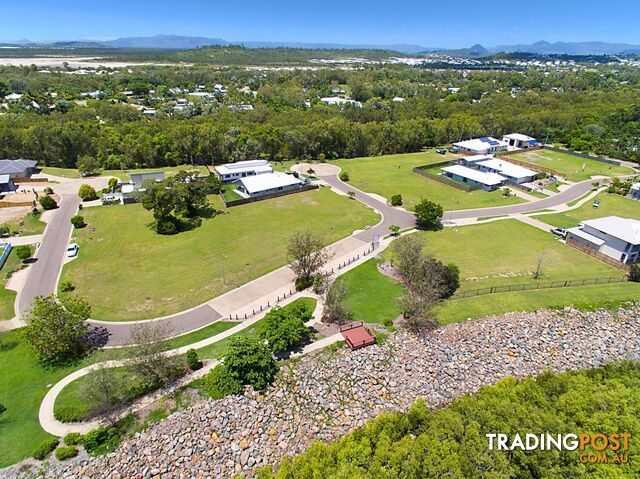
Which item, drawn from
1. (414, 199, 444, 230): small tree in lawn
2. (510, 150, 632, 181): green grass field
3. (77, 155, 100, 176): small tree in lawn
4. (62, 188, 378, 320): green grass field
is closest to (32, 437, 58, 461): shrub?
(62, 188, 378, 320): green grass field

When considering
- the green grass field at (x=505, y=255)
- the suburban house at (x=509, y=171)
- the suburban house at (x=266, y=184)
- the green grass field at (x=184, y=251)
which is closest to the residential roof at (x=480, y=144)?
the suburban house at (x=509, y=171)

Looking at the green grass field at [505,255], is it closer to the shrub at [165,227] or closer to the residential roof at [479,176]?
the residential roof at [479,176]

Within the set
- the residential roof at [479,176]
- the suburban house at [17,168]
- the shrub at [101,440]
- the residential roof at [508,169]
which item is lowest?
the shrub at [101,440]

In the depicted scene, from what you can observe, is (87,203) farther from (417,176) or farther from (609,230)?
(609,230)

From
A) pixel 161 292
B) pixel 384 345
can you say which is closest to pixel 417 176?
pixel 384 345

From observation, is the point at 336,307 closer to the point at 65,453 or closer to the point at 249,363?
the point at 249,363

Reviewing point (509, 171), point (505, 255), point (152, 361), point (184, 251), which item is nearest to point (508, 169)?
point (509, 171)

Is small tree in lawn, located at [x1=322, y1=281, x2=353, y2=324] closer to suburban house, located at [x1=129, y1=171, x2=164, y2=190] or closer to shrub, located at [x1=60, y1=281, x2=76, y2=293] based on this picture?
shrub, located at [x1=60, y1=281, x2=76, y2=293]
